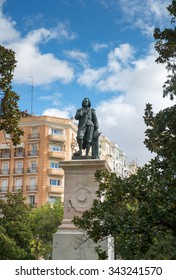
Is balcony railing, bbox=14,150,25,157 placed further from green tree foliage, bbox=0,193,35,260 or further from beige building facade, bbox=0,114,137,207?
green tree foliage, bbox=0,193,35,260

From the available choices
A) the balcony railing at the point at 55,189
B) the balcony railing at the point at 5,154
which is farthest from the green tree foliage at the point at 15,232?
the balcony railing at the point at 5,154

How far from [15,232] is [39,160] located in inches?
1447

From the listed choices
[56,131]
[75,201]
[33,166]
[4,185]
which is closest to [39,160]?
[33,166]

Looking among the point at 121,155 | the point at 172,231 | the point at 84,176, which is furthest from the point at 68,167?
the point at 121,155

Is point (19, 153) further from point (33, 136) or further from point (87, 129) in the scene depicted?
point (87, 129)

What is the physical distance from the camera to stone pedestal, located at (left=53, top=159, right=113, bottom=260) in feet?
51.0

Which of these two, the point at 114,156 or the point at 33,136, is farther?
the point at 114,156

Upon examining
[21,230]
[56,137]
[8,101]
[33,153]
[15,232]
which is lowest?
[15,232]

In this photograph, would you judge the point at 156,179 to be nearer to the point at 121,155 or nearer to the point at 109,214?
the point at 109,214

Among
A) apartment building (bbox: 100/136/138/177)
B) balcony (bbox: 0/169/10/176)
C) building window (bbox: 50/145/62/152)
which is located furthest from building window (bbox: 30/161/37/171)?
apartment building (bbox: 100/136/138/177)

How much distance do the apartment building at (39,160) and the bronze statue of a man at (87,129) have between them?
48.6 m

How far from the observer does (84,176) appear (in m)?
16.6

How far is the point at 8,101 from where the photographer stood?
1251 cm

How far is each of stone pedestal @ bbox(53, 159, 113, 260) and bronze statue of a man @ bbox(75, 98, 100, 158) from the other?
95 centimetres
